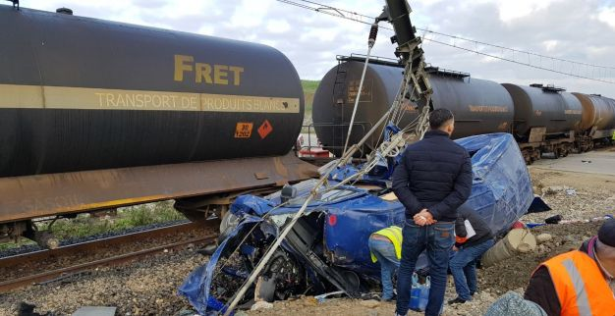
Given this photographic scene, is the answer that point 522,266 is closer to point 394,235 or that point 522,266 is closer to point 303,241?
point 394,235

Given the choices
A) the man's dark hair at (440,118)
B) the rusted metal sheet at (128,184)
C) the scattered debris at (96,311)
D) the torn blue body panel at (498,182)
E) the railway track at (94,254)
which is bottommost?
the railway track at (94,254)

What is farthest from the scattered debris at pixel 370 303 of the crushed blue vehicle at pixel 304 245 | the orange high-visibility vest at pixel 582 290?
the orange high-visibility vest at pixel 582 290

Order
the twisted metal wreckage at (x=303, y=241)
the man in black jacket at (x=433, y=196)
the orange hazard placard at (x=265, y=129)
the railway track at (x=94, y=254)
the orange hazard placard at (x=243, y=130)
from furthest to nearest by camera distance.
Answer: the orange hazard placard at (x=265, y=129) → the orange hazard placard at (x=243, y=130) → the railway track at (x=94, y=254) → the twisted metal wreckage at (x=303, y=241) → the man in black jacket at (x=433, y=196)

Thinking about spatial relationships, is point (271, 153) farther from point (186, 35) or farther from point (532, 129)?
point (532, 129)

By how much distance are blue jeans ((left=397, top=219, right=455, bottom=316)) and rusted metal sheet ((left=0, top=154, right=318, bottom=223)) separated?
430cm

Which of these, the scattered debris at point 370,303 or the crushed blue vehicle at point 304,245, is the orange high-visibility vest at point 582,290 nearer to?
the scattered debris at point 370,303

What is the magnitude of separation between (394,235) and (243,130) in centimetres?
413

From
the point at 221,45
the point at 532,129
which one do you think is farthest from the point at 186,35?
the point at 532,129

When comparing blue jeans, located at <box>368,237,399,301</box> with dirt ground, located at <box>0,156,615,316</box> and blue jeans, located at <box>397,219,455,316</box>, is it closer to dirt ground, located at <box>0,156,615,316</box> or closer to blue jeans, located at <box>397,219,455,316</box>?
dirt ground, located at <box>0,156,615,316</box>

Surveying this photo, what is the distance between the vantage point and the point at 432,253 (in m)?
4.06

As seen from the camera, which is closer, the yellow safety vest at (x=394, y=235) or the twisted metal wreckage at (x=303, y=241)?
the yellow safety vest at (x=394, y=235)

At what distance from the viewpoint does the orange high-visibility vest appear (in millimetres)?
2129

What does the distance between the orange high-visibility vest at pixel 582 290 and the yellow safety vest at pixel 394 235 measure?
8.37 feet

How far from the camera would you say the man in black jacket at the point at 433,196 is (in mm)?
3945
